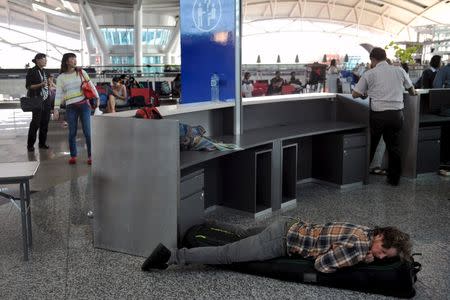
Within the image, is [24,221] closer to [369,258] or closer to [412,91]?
[369,258]

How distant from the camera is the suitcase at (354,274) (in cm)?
299

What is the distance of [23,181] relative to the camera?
341cm

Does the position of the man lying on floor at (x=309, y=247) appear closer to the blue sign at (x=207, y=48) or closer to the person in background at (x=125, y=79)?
the blue sign at (x=207, y=48)

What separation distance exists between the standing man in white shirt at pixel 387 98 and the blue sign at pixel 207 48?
77.9 inches

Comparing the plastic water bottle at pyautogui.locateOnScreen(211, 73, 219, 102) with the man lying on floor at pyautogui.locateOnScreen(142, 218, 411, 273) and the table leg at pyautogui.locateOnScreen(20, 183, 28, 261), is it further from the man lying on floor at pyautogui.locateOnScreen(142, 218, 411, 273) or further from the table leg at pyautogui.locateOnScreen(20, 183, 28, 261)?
the table leg at pyautogui.locateOnScreen(20, 183, 28, 261)

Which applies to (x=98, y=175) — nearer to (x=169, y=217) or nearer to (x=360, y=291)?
(x=169, y=217)

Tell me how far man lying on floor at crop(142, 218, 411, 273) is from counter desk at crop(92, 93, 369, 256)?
0.28 m

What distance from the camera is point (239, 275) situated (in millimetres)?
3355

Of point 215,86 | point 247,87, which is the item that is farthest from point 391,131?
point 247,87

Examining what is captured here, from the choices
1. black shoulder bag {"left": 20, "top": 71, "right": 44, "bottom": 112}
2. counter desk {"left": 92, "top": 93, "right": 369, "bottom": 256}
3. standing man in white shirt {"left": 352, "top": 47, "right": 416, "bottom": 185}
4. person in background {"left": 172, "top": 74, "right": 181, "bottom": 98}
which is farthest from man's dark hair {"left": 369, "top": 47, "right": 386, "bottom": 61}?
person in background {"left": 172, "top": 74, "right": 181, "bottom": 98}

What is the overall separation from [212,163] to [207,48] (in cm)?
124

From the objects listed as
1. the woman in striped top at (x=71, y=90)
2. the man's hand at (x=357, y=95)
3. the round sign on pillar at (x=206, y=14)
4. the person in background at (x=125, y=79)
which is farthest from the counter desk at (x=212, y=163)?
the person in background at (x=125, y=79)

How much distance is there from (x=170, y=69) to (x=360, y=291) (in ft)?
48.2

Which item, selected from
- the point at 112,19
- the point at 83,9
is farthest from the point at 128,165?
the point at 112,19
